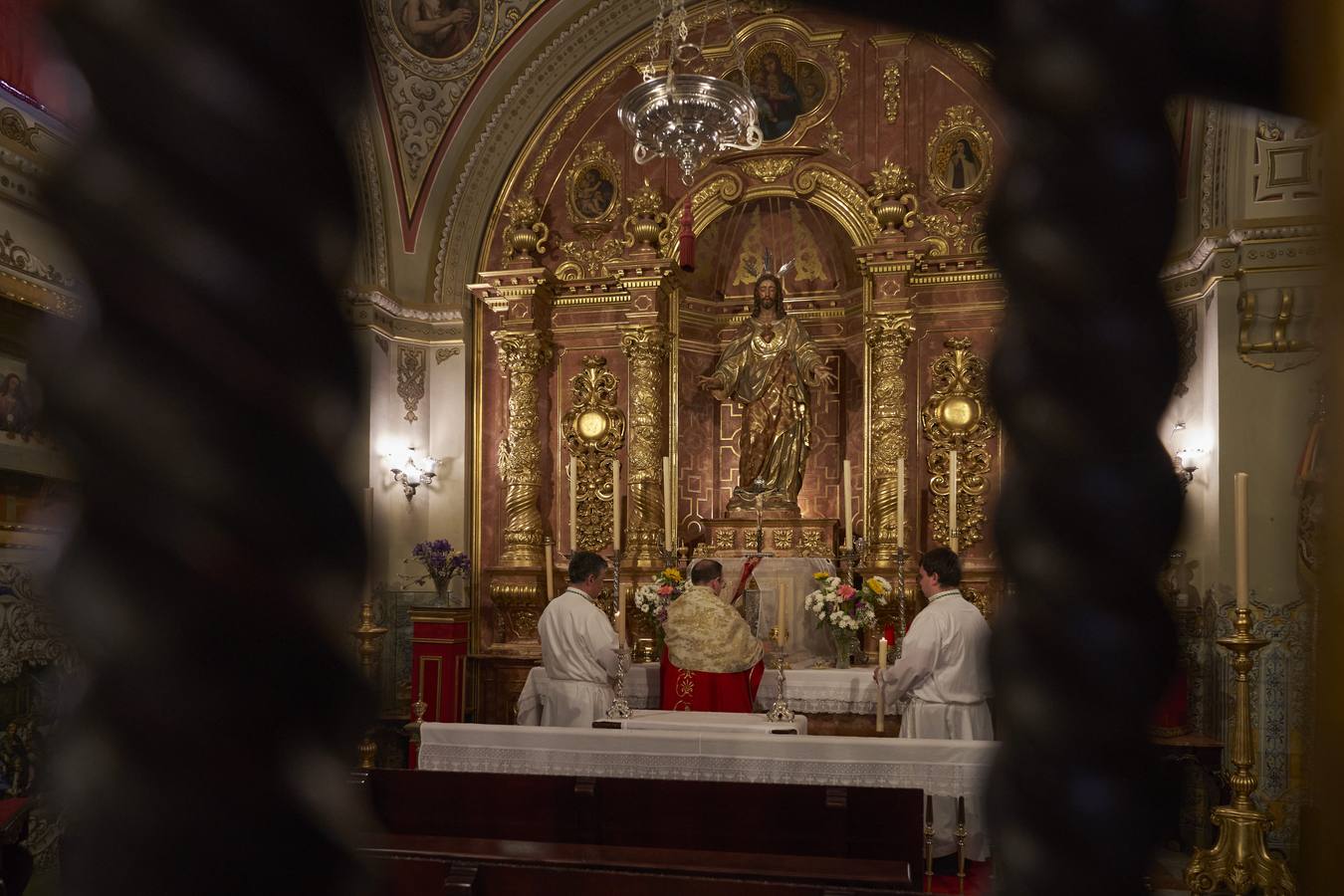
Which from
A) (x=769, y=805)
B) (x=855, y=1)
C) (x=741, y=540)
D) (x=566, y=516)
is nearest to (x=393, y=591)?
(x=566, y=516)

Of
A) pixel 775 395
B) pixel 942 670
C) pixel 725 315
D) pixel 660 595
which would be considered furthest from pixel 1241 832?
pixel 725 315

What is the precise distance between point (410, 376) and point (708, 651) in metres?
5.66

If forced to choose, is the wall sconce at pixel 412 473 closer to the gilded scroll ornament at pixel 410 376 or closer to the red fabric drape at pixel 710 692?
the gilded scroll ornament at pixel 410 376

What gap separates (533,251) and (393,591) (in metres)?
3.95

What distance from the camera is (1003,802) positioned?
332 millimetres

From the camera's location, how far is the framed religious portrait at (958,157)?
420 inches

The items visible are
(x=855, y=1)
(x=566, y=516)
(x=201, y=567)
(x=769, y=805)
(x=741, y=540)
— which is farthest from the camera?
(x=566, y=516)

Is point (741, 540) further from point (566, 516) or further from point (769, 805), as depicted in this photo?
point (769, 805)

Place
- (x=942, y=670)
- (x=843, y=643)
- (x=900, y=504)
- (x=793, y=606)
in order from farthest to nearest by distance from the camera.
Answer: (x=900, y=504), (x=793, y=606), (x=843, y=643), (x=942, y=670)

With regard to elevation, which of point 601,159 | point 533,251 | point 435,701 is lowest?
point 435,701

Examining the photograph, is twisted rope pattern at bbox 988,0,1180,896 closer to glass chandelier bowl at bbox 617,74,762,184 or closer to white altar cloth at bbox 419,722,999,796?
white altar cloth at bbox 419,722,999,796

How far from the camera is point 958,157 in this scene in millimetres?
10781

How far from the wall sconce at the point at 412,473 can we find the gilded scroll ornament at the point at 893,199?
5.36 meters

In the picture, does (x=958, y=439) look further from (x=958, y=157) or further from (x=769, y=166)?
(x=769, y=166)
